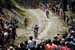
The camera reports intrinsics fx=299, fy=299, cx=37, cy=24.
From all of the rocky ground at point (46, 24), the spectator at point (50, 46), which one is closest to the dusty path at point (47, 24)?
the rocky ground at point (46, 24)

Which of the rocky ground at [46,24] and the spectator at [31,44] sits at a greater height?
the rocky ground at [46,24]

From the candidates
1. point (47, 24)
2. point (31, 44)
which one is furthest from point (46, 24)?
point (31, 44)

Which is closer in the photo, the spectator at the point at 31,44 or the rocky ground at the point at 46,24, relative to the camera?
the spectator at the point at 31,44

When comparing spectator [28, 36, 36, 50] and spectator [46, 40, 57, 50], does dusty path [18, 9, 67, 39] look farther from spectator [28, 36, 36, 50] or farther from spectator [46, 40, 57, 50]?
spectator [46, 40, 57, 50]

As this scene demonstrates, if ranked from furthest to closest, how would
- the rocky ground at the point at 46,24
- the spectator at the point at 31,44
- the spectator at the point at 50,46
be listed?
1. the rocky ground at the point at 46,24
2. the spectator at the point at 31,44
3. the spectator at the point at 50,46

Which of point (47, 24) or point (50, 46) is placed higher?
point (47, 24)

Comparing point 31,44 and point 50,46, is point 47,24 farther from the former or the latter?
point 50,46

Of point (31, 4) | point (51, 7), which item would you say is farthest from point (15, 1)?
point (51, 7)

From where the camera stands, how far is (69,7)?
12453mm

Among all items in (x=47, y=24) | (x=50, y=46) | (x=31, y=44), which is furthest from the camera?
(x=47, y=24)

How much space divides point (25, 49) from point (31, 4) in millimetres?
2153

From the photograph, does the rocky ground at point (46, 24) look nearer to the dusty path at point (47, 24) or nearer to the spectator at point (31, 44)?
the dusty path at point (47, 24)

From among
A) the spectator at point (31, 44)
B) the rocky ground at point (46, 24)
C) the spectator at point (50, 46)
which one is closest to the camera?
the spectator at point (50, 46)

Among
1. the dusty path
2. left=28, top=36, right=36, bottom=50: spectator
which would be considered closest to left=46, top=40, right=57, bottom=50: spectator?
left=28, top=36, right=36, bottom=50: spectator
